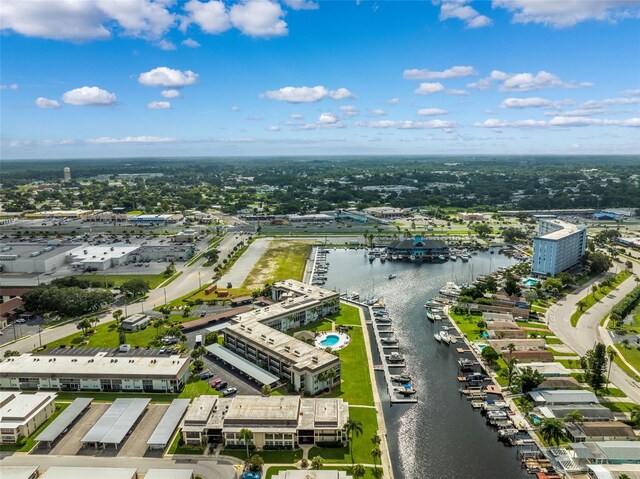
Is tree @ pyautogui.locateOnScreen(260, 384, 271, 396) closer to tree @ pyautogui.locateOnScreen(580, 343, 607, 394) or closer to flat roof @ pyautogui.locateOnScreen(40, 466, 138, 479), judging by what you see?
flat roof @ pyautogui.locateOnScreen(40, 466, 138, 479)

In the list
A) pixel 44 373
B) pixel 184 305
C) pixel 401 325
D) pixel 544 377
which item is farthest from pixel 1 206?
pixel 544 377

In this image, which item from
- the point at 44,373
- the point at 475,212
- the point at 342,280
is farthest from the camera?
the point at 475,212

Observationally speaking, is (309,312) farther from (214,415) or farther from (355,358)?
(214,415)

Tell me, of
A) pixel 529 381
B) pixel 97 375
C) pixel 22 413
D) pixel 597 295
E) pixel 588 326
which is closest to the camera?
pixel 22 413

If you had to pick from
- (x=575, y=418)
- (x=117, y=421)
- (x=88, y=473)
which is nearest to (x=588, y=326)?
(x=575, y=418)

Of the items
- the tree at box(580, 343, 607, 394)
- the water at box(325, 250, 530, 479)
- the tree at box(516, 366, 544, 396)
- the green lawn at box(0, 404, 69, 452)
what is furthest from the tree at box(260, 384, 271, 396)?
the tree at box(580, 343, 607, 394)

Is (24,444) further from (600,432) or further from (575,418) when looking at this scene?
(600,432)

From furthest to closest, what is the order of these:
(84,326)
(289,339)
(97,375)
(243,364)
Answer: (84,326), (289,339), (243,364), (97,375)
